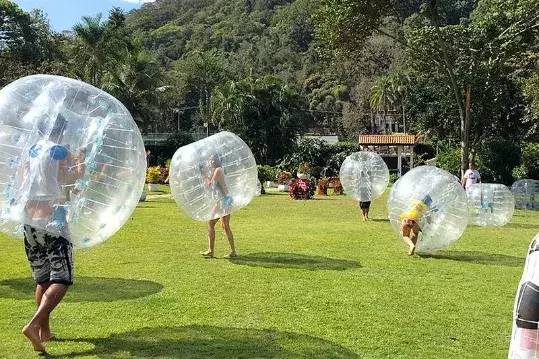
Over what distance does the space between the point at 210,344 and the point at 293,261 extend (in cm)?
436

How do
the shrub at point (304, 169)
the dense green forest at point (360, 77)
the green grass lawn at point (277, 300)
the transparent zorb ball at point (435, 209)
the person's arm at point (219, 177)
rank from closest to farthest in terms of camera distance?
the green grass lawn at point (277, 300), the person's arm at point (219, 177), the transparent zorb ball at point (435, 209), the dense green forest at point (360, 77), the shrub at point (304, 169)

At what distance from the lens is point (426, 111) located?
3441cm

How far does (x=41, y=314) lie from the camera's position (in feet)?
17.2

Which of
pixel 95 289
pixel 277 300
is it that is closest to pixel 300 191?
pixel 95 289

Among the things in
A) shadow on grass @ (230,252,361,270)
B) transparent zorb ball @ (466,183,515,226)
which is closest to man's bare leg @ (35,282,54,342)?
shadow on grass @ (230,252,361,270)

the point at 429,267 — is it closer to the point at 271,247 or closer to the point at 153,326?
the point at 271,247

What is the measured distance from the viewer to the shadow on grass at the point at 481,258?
10.2m

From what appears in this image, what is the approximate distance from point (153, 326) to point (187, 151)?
407 cm

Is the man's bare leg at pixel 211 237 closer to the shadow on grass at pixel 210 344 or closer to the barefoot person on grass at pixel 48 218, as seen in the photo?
the shadow on grass at pixel 210 344

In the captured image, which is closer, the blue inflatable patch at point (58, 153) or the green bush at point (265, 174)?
the blue inflatable patch at point (58, 153)

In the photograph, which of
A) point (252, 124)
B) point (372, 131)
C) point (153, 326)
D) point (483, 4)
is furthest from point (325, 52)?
point (372, 131)

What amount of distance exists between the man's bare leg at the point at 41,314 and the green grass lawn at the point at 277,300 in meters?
0.17

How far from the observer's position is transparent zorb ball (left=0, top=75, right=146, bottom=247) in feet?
16.8

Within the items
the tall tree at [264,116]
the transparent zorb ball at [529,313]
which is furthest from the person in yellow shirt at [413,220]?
the tall tree at [264,116]
